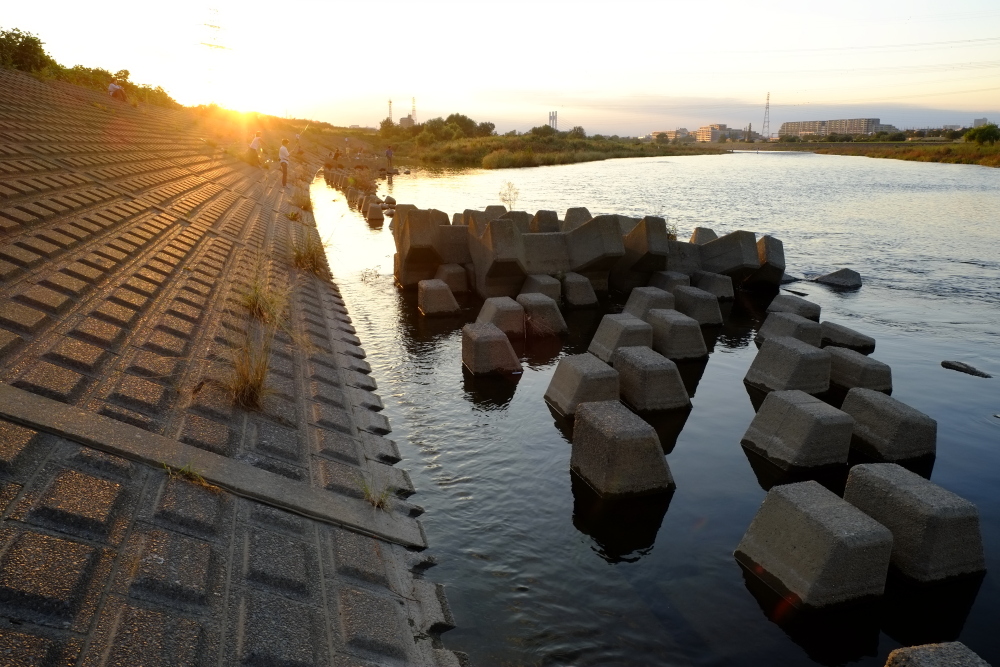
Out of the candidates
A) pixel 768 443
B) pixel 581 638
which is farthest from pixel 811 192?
pixel 581 638

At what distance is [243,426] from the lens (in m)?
5.48

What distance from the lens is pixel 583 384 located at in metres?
8.04

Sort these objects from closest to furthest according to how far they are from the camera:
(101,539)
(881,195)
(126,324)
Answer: (101,539) → (126,324) → (881,195)

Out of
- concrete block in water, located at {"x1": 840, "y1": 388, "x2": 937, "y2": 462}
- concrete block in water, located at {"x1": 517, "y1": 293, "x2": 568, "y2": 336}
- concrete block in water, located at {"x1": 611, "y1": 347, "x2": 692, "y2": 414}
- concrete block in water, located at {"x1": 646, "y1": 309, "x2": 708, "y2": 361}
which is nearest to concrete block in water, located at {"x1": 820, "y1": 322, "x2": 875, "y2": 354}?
concrete block in water, located at {"x1": 646, "y1": 309, "x2": 708, "y2": 361}

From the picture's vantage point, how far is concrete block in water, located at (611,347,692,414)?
8406mm

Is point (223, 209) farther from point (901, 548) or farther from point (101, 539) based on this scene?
point (901, 548)

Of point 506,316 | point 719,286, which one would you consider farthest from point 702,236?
point 506,316

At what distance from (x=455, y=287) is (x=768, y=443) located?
27.3ft

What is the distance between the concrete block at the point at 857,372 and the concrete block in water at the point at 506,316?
4.64 m

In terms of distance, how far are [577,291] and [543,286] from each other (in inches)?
39.0

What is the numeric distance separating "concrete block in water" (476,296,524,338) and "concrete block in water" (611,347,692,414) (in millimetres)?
2683

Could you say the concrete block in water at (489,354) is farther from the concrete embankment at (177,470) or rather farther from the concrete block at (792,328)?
the concrete block at (792,328)

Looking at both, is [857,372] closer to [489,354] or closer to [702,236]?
[489,354]

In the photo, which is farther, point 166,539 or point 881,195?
point 881,195
